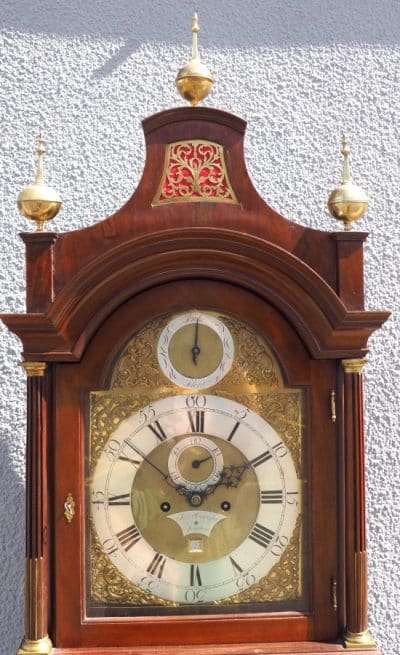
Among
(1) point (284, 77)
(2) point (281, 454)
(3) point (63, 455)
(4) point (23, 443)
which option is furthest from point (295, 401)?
(1) point (284, 77)

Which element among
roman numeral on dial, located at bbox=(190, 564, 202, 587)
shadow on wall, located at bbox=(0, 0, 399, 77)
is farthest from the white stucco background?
roman numeral on dial, located at bbox=(190, 564, 202, 587)

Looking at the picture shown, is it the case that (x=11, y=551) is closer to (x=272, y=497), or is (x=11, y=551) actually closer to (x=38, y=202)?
(x=272, y=497)

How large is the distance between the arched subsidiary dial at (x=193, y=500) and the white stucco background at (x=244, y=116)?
0.57 m

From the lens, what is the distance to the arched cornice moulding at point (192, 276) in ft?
5.32

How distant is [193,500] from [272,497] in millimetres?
151

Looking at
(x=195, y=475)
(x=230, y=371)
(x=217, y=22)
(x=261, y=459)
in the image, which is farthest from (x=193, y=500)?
(x=217, y=22)

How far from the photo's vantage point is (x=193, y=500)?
1680mm

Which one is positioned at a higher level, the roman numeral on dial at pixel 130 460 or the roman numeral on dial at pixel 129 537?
the roman numeral on dial at pixel 130 460

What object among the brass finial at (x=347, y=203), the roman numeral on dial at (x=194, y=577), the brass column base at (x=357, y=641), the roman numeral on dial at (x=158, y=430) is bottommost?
the brass column base at (x=357, y=641)

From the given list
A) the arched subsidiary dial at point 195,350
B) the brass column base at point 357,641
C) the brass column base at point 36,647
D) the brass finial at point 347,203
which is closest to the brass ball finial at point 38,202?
the arched subsidiary dial at point 195,350

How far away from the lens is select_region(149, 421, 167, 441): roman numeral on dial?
1.69m

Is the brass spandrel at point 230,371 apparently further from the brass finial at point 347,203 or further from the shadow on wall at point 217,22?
the shadow on wall at point 217,22

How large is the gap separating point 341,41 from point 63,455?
1318 millimetres

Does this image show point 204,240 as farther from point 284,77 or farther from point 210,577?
point 284,77
